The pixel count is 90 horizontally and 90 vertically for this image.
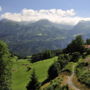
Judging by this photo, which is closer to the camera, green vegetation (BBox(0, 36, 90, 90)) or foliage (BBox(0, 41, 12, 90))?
foliage (BBox(0, 41, 12, 90))

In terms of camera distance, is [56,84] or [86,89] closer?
[86,89]

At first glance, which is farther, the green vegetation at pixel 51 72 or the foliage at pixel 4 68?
the green vegetation at pixel 51 72

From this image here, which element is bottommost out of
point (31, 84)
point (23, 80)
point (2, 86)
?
point (23, 80)

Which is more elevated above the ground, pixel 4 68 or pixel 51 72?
pixel 4 68

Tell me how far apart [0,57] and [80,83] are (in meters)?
26.0

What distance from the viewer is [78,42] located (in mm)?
122500

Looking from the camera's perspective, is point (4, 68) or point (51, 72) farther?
point (51, 72)

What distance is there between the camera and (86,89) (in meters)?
51.3

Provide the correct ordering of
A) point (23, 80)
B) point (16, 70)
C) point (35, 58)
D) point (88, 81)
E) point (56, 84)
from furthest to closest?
point (35, 58)
point (16, 70)
point (23, 80)
point (56, 84)
point (88, 81)

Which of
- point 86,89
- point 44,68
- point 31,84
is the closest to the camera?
point 86,89

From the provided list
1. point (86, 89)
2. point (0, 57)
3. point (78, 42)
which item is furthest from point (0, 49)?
point (78, 42)

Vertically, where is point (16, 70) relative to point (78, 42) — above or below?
below

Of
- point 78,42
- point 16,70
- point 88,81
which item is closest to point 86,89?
point 88,81

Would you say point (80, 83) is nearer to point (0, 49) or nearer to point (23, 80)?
point (0, 49)
